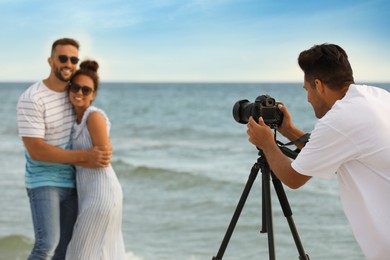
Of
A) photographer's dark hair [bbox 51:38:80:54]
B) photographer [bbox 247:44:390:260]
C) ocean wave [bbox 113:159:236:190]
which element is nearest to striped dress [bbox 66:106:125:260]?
photographer's dark hair [bbox 51:38:80:54]

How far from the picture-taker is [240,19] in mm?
30844

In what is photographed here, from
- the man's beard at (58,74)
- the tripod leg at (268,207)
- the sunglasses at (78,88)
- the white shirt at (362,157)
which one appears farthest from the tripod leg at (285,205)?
the man's beard at (58,74)

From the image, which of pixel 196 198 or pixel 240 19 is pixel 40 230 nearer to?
pixel 196 198

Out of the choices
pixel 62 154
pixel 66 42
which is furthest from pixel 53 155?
pixel 66 42

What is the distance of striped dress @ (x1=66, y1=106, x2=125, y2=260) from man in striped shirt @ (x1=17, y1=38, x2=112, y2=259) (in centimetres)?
6

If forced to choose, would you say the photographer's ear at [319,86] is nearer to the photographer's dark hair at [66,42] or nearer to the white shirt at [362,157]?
the white shirt at [362,157]

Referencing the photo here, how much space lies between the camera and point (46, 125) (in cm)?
363

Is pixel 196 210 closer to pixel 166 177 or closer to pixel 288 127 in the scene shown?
pixel 166 177

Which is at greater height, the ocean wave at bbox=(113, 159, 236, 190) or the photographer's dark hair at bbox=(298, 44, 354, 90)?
the photographer's dark hair at bbox=(298, 44, 354, 90)

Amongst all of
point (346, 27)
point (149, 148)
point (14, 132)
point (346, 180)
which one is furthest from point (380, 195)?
point (346, 27)

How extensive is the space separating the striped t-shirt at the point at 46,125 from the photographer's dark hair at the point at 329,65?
1653 mm

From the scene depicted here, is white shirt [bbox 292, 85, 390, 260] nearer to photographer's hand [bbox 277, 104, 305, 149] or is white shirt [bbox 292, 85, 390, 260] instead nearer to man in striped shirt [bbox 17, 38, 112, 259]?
photographer's hand [bbox 277, 104, 305, 149]

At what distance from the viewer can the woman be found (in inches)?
144

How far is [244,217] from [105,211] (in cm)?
361
